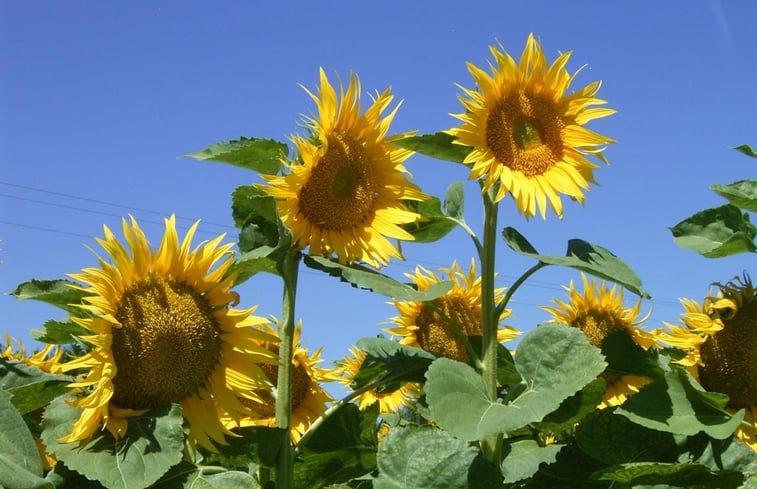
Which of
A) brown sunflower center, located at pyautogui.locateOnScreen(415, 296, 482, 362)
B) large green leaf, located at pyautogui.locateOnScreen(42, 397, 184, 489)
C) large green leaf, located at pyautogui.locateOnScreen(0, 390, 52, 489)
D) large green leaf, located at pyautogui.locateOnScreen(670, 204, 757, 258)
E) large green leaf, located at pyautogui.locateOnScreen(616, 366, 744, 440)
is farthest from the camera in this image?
Result: brown sunflower center, located at pyautogui.locateOnScreen(415, 296, 482, 362)

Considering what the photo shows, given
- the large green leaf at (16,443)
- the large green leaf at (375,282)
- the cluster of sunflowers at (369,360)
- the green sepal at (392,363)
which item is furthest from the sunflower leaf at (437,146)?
the large green leaf at (16,443)

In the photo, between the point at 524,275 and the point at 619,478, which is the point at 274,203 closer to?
the point at 524,275

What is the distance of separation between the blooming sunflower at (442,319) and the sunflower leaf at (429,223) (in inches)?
16.0

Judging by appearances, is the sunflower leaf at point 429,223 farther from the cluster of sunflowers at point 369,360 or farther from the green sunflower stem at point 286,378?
the green sunflower stem at point 286,378

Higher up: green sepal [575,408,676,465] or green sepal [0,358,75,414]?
green sepal [0,358,75,414]

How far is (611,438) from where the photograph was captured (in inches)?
81.7

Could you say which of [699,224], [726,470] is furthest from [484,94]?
[726,470]

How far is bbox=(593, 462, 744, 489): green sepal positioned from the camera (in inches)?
71.5

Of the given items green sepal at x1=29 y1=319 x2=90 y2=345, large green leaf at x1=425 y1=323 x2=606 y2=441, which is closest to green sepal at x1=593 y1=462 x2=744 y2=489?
large green leaf at x1=425 y1=323 x2=606 y2=441

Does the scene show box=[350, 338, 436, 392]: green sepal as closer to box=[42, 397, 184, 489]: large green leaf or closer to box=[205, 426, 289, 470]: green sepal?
box=[205, 426, 289, 470]: green sepal

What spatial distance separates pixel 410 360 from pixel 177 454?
0.69m

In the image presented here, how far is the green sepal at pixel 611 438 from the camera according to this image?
2066 millimetres

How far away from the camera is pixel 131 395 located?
5.83 feet

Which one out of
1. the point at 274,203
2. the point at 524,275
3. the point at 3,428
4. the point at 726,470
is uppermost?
the point at 274,203
